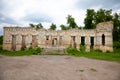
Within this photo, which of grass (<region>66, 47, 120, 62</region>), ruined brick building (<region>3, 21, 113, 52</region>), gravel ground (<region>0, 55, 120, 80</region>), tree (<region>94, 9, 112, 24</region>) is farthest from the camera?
tree (<region>94, 9, 112, 24</region>)

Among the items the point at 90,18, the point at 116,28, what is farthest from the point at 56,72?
the point at 116,28

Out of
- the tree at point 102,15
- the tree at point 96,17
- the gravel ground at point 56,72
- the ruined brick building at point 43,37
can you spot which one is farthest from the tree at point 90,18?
the gravel ground at point 56,72

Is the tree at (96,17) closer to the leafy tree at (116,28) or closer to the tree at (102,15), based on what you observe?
the tree at (102,15)

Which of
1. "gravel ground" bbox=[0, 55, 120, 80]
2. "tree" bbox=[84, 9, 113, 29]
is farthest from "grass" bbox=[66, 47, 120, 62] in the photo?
"tree" bbox=[84, 9, 113, 29]

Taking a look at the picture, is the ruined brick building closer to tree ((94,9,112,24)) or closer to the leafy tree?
tree ((94,9,112,24))

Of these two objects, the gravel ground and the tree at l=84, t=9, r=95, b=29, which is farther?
the tree at l=84, t=9, r=95, b=29

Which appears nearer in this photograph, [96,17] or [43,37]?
[43,37]

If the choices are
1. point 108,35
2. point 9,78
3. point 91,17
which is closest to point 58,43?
point 108,35

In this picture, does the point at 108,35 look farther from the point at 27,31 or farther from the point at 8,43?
the point at 8,43

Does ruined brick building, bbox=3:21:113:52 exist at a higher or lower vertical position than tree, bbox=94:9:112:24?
lower

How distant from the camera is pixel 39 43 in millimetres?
27922

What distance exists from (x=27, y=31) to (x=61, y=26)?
24593 millimetres

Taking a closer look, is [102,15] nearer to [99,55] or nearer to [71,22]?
[71,22]


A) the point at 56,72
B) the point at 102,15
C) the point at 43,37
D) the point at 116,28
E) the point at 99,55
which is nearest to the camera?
the point at 56,72
